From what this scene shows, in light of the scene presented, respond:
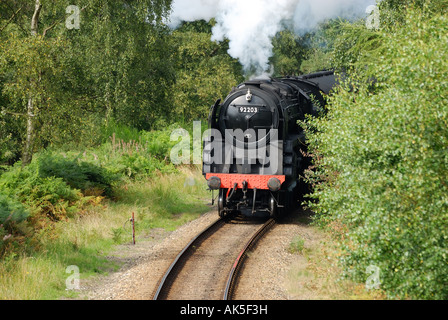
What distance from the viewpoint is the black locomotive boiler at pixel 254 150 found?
1222 centimetres

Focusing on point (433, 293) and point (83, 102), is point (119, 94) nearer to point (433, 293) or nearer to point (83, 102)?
point (83, 102)

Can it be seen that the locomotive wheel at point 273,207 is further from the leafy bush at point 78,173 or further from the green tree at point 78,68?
the green tree at point 78,68

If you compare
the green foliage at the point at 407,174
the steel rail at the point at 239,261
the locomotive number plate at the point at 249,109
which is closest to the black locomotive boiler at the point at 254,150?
the locomotive number plate at the point at 249,109

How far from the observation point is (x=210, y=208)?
1482cm

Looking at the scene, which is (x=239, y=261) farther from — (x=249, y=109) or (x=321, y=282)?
(x=249, y=109)

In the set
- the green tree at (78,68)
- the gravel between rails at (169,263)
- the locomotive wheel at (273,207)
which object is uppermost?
the green tree at (78,68)

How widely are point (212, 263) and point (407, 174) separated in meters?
4.50

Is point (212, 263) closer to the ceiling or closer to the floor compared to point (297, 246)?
closer to the floor

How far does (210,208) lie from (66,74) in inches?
222

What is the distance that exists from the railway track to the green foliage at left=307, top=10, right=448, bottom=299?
231 centimetres

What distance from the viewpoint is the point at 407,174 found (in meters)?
6.72

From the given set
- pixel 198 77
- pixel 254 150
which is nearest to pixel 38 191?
pixel 254 150
